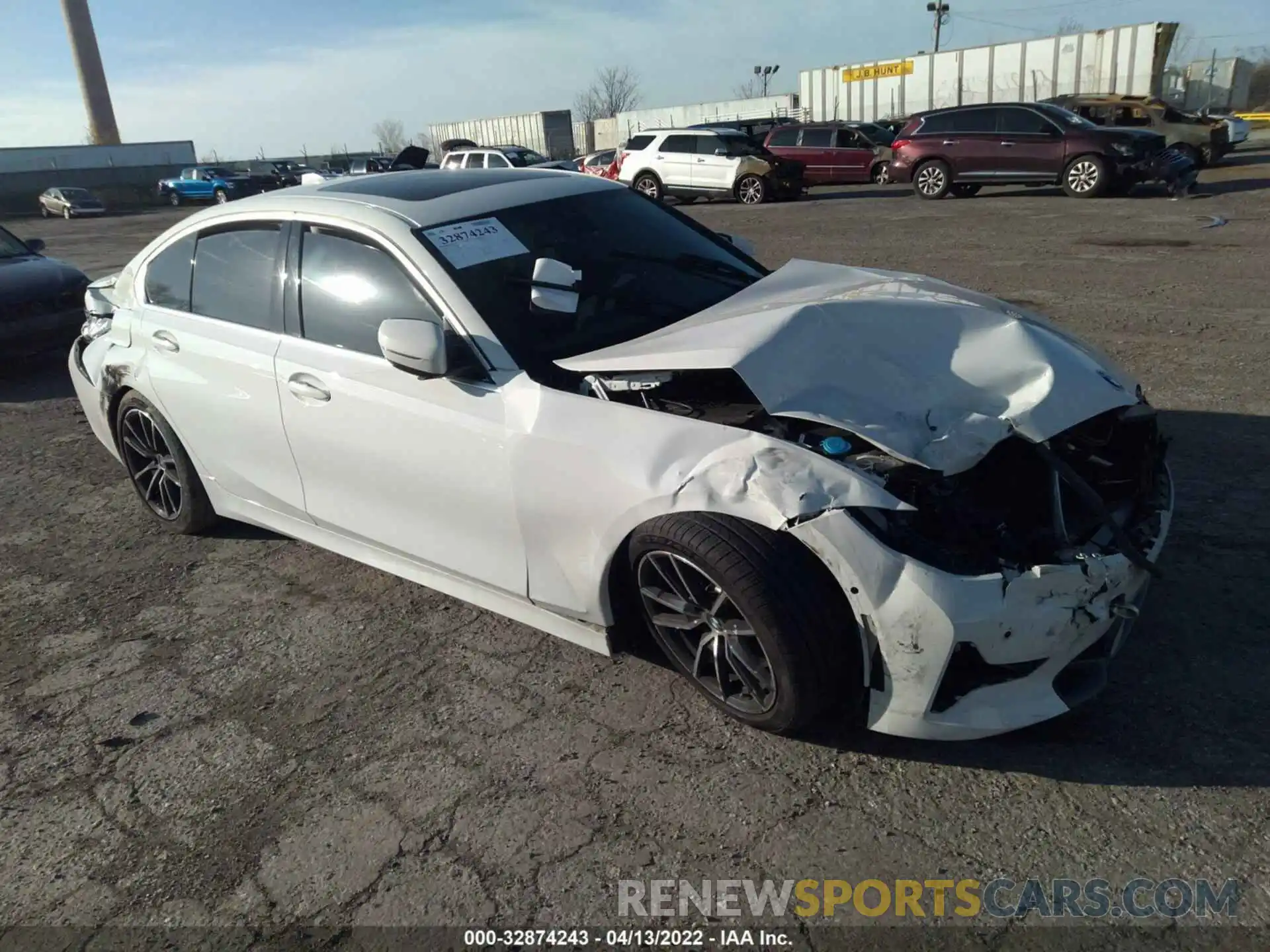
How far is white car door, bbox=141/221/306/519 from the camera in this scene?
381cm

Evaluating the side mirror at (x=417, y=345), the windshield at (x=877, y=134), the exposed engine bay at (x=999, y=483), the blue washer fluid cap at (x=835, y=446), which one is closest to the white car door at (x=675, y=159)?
the windshield at (x=877, y=134)

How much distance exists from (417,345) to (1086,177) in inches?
640

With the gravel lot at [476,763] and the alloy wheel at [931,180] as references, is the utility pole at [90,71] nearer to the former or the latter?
the alloy wheel at [931,180]

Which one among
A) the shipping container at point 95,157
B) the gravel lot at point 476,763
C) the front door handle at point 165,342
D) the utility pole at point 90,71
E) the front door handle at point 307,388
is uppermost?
the utility pole at point 90,71

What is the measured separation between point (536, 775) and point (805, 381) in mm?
1466

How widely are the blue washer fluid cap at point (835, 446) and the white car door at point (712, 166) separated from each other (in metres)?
19.2

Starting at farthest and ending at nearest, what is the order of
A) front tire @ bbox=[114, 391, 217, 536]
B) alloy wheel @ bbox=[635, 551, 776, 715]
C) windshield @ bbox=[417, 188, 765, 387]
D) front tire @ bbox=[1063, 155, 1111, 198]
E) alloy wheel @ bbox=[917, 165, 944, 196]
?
alloy wheel @ bbox=[917, 165, 944, 196]
front tire @ bbox=[1063, 155, 1111, 198]
front tire @ bbox=[114, 391, 217, 536]
windshield @ bbox=[417, 188, 765, 387]
alloy wheel @ bbox=[635, 551, 776, 715]

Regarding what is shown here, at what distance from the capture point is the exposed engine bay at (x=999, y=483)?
8.44 ft

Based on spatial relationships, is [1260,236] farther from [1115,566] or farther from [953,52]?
[953,52]

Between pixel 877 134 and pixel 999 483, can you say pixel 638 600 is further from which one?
pixel 877 134

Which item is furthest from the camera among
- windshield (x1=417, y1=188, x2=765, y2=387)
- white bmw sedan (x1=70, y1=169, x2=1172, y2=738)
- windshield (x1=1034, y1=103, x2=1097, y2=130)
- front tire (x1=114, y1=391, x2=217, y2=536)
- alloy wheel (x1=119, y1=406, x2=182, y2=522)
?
windshield (x1=1034, y1=103, x2=1097, y2=130)

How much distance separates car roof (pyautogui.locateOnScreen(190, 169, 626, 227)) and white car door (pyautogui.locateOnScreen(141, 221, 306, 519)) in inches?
6.9

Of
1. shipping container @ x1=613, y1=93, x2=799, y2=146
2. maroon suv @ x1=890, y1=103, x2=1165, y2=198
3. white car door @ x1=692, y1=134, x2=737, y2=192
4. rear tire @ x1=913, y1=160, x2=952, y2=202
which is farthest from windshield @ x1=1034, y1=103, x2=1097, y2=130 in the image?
shipping container @ x1=613, y1=93, x2=799, y2=146

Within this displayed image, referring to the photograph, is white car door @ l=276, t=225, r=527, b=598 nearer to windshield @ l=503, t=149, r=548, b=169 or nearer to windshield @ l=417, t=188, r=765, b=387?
windshield @ l=417, t=188, r=765, b=387
